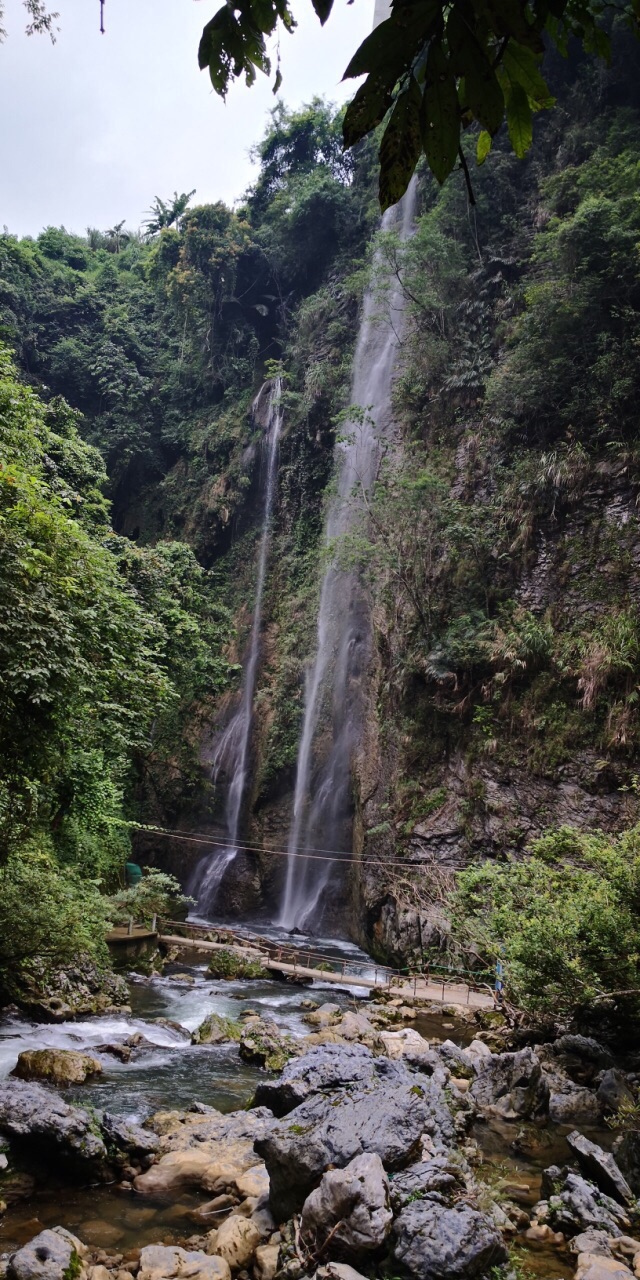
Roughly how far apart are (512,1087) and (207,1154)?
10.4ft

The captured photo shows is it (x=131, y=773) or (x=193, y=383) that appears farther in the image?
(x=193, y=383)

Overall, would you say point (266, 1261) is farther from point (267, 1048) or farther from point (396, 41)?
point (396, 41)

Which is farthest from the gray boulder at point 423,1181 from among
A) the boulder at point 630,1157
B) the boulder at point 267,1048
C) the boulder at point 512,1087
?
the boulder at point 267,1048

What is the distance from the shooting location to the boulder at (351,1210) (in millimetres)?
3779

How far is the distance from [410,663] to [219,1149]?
34.3 feet

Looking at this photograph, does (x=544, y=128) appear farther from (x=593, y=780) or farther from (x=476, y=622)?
(x=593, y=780)

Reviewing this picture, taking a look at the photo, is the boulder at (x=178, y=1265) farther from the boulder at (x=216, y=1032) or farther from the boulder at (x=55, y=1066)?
the boulder at (x=216, y=1032)

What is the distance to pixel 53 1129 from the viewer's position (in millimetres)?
5191

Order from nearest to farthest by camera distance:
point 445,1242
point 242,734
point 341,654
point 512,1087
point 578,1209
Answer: point 445,1242 < point 578,1209 < point 512,1087 < point 341,654 < point 242,734

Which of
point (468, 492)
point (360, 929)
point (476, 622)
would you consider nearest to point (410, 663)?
point (476, 622)

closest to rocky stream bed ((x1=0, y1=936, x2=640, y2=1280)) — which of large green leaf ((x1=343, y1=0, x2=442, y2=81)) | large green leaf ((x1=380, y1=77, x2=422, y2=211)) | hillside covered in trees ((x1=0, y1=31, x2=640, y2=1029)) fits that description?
hillside covered in trees ((x1=0, y1=31, x2=640, y2=1029))

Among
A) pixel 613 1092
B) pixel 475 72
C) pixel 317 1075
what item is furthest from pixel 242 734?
pixel 475 72

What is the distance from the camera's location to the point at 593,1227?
4.68 metres

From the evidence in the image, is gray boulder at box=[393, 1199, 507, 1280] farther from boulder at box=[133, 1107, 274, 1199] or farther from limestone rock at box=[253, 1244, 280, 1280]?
boulder at box=[133, 1107, 274, 1199]
